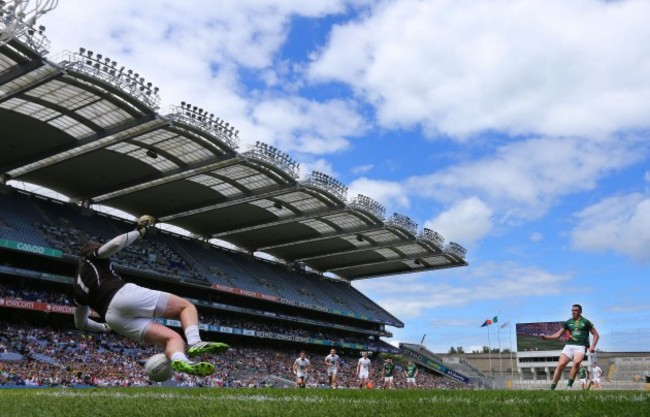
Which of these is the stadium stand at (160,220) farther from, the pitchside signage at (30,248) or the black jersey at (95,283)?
the black jersey at (95,283)

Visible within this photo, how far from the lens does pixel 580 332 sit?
1293cm

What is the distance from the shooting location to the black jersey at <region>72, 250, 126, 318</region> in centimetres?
607

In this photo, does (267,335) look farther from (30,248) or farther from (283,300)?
(30,248)

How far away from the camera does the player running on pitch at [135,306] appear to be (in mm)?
5875

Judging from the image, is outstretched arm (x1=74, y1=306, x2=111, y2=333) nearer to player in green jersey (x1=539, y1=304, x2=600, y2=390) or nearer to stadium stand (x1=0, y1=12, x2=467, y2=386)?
player in green jersey (x1=539, y1=304, x2=600, y2=390)

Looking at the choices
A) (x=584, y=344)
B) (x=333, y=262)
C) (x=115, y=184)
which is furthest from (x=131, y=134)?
(x=333, y=262)

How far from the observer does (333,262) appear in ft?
216

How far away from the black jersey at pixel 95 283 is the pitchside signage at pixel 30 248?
33.1 meters

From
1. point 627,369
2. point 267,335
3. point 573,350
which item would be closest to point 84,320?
point 573,350

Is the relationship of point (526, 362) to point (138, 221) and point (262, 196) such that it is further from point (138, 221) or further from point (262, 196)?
point (138, 221)

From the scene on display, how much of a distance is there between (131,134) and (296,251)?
3048 centimetres

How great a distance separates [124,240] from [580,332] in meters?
10.6

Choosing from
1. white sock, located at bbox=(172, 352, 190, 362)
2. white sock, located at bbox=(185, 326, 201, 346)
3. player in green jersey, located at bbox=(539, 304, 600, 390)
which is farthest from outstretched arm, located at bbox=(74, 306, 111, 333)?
player in green jersey, located at bbox=(539, 304, 600, 390)

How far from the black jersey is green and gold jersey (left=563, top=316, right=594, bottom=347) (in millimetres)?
10353
